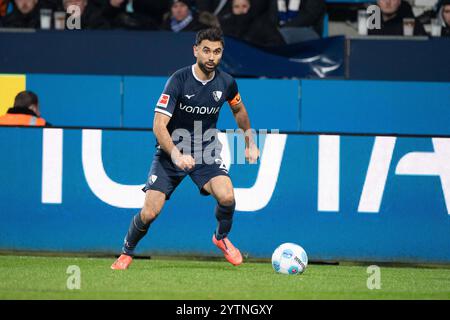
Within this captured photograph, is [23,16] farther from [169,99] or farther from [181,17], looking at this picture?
[169,99]

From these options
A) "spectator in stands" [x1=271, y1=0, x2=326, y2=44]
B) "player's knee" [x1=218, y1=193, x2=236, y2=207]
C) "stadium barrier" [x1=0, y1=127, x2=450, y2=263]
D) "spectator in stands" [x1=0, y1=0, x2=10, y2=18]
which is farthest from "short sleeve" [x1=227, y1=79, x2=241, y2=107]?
"spectator in stands" [x1=0, y1=0, x2=10, y2=18]

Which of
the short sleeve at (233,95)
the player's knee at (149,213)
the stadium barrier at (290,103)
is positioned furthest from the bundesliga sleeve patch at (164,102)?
the stadium barrier at (290,103)

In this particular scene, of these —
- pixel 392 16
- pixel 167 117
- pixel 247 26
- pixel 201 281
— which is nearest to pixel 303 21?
pixel 247 26

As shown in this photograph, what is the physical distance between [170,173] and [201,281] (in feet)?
3.78

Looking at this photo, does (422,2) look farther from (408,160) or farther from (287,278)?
(287,278)

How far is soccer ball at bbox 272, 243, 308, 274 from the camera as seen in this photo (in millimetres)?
8766

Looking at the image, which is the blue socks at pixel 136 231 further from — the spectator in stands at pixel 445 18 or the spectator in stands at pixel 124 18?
the spectator in stands at pixel 445 18

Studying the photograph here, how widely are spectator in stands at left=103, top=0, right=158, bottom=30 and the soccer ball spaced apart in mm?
5863

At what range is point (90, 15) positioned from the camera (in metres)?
13.9

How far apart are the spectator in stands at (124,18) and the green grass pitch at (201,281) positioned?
4780 millimetres

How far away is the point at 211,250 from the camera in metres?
10.1

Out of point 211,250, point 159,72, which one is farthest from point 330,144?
point 159,72

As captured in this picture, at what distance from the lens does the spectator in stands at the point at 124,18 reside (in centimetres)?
1393

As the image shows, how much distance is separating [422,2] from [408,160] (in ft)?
16.0
